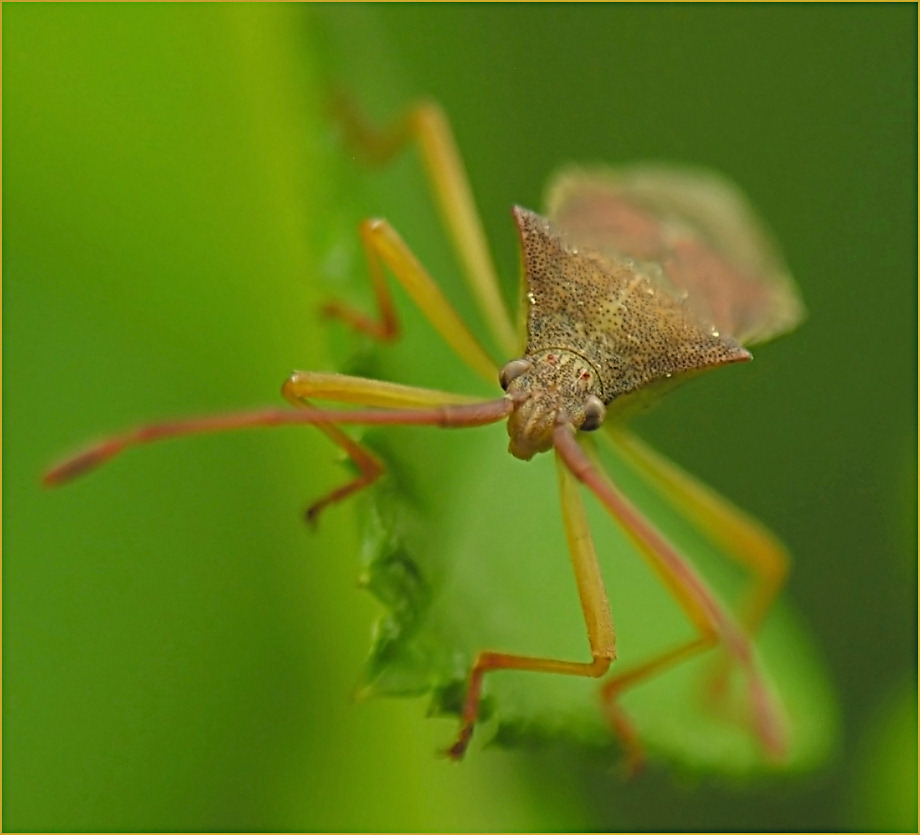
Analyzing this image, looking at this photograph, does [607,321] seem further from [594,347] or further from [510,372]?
[510,372]

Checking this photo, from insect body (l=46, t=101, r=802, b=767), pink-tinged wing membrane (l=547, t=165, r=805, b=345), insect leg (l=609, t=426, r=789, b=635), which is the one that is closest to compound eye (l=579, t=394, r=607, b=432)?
insect body (l=46, t=101, r=802, b=767)

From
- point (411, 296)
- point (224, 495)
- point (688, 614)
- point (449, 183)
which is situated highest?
point (449, 183)

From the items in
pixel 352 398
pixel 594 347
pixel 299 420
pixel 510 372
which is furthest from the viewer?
pixel 594 347

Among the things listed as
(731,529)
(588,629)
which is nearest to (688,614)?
(588,629)

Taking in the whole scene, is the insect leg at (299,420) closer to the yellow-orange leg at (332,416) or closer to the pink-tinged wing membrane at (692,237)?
the yellow-orange leg at (332,416)

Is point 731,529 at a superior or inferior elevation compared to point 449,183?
inferior

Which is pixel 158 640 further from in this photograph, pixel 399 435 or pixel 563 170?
pixel 563 170

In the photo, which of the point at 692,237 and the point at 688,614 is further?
the point at 692,237
